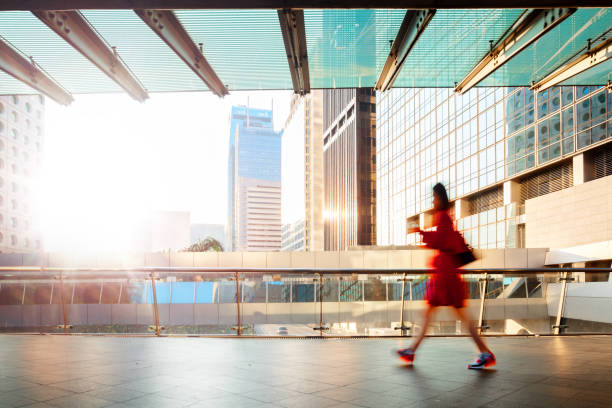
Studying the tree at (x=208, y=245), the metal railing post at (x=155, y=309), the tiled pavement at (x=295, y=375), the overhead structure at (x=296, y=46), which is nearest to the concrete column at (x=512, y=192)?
the tiled pavement at (x=295, y=375)

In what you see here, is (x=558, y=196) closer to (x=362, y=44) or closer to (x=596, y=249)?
(x=596, y=249)

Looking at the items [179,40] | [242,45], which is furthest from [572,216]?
[179,40]

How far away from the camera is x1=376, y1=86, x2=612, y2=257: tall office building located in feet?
120

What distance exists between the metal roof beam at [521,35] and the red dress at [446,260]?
3.22 meters

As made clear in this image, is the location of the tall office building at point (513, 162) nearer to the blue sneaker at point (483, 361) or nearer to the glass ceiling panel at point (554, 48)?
the glass ceiling panel at point (554, 48)

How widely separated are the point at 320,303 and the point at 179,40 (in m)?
4.99

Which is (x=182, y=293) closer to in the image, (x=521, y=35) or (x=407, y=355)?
(x=407, y=355)

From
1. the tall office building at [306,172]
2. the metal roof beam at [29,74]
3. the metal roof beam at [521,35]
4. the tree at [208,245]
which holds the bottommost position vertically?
the tree at [208,245]

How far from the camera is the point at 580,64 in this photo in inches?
322

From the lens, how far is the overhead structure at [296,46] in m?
6.72

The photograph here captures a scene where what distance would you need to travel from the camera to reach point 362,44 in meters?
7.96

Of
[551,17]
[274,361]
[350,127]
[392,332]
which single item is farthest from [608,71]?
[350,127]

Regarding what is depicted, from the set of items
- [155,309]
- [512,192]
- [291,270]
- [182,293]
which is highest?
[512,192]

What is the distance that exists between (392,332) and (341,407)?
5.34 meters
